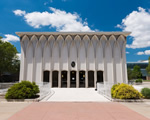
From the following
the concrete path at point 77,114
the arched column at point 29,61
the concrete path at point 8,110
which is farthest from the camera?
the arched column at point 29,61

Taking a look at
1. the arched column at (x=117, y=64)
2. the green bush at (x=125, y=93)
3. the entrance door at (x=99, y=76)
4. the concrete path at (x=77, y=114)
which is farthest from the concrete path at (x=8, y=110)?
the arched column at (x=117, y=64)

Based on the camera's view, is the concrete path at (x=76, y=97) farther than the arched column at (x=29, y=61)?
No

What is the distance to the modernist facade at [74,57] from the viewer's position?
80.2ft

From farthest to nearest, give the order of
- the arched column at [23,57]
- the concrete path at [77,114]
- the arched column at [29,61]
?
1. the arched column at [29,61]
2. the arched column at [23,57]
3. the concrete path at [77,114]

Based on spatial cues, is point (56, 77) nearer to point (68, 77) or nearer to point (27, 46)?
point (68, 77)

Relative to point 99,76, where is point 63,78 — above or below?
below

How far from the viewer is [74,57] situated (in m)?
24.9

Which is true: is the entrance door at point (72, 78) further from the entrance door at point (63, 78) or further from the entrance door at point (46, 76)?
the entrance door at point (46, 76)

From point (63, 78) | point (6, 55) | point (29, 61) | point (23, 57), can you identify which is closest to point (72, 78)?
point (63, 78)

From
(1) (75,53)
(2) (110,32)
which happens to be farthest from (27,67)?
(2) (110,32)

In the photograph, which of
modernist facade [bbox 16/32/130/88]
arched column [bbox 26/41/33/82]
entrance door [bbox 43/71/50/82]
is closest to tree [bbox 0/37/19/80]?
modernist facade [bbox 16/32/130/88]

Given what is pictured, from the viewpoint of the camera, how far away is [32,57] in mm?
24703

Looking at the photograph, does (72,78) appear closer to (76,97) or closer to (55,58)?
(55,58)

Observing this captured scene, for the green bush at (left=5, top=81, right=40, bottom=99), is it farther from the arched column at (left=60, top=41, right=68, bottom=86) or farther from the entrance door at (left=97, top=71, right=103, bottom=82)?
the entrance door at (left=97, top=71, right=103, bottom=82)
